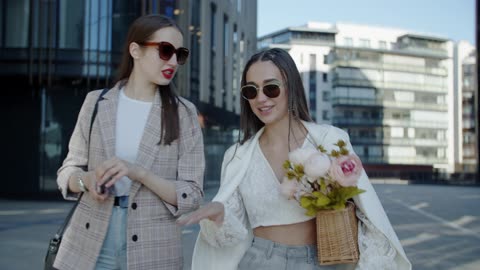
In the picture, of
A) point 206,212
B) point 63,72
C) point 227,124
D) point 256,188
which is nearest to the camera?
point 206,212

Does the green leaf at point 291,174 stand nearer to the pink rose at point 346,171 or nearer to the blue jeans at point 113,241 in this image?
the pink rose at point 346,171

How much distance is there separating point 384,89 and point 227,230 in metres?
94.8

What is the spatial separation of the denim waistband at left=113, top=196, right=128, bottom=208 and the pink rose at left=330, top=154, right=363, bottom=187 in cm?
94

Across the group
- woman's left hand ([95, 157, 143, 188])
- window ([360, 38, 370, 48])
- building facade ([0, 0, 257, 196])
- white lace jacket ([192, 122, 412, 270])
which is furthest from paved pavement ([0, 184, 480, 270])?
window ([360, 38, 370, 48])

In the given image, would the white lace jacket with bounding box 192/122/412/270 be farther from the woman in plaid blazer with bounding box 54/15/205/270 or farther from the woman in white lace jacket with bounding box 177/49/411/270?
the woman in plaid blazer with bounding box 54/15/205/270

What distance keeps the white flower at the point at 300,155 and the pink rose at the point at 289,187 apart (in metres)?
0.09

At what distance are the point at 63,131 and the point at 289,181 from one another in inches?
839

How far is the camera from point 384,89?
94.2 m

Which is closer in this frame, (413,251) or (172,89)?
(172,89)

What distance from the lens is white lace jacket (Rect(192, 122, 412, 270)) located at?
102 inches

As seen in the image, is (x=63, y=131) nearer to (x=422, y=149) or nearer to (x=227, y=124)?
(x=227, y=124)

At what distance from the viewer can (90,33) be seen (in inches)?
857

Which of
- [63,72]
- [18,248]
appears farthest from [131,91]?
[63,72]

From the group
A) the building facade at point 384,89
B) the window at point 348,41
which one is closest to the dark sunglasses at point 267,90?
the building facade at point 384,89
